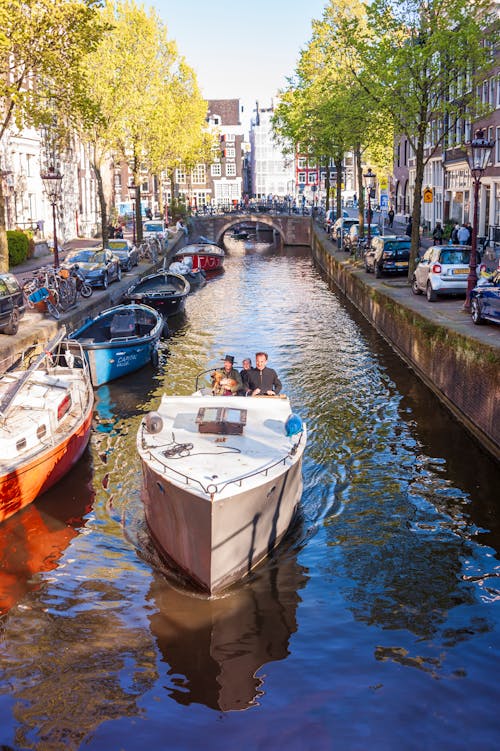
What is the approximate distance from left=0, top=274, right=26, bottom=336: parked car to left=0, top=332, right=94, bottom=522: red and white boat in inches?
188

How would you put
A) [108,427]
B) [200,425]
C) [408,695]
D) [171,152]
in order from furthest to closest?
[171,152], [108,427], [200,425], [408,695]

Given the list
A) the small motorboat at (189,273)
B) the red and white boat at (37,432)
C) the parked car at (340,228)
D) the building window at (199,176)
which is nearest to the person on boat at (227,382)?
the red and white boat at (37,432)

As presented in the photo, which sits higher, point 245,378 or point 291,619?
point 245,378

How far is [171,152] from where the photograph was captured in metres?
63.3

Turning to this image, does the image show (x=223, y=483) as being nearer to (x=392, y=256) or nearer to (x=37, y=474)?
(x=37, y=474)

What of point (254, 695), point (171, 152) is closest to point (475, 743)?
point (254, 695)

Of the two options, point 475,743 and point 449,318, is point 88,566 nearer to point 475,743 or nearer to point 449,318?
point 475,743

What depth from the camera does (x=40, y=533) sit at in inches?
538

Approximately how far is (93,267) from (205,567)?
2702 cm

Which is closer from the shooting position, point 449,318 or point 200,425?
point 200,425

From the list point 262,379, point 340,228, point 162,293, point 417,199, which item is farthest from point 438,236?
point 262,379

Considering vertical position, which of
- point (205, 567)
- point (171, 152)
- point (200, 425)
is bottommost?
point (205, 567)

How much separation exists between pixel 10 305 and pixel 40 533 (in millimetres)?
10615

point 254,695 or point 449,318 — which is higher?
point 449,318
